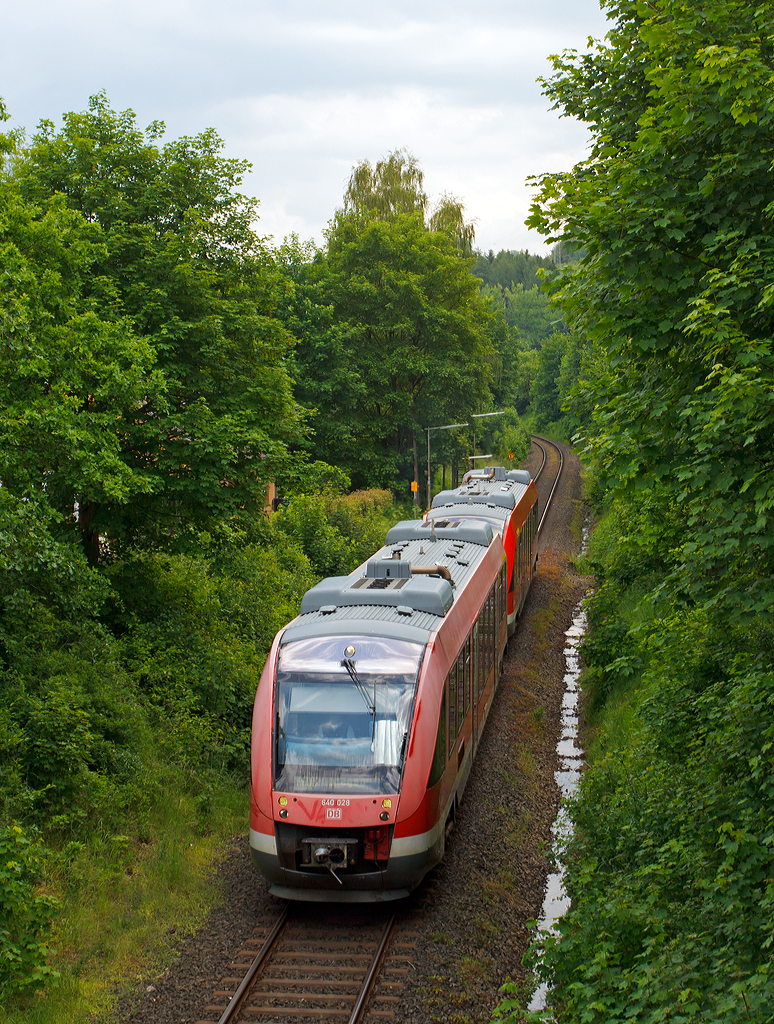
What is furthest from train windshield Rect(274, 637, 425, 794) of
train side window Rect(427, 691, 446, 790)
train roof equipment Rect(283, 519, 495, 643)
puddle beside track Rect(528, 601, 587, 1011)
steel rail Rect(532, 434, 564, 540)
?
steel rail Rect(532, 434, 564, 540)

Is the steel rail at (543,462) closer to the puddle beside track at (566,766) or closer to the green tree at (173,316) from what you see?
the puddle beside track at (566,766)

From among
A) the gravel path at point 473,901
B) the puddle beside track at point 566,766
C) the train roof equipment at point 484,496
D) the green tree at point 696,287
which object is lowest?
the puddle beside track at point 566,766

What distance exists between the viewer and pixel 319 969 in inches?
333

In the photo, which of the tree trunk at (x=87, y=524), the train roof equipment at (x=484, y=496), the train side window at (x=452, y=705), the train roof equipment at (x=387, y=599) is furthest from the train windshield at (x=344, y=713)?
the train roof equipment at (x=484, y=496)

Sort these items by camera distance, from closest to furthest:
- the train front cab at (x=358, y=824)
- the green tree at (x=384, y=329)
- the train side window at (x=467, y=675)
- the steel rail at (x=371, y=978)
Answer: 1. the steel rail at (x=371, y=978)
2. the train front cab at (x=358, y=824)
3. the train side window at (x=467, y=675)
4. the green tree at (x=384, y=329)

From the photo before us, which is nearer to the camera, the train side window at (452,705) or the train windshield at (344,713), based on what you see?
the train windshield at (344,713)

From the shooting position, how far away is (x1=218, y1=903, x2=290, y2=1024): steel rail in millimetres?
7738

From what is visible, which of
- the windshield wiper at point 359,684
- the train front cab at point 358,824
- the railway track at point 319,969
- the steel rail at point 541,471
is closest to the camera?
the railway track at point 319,969

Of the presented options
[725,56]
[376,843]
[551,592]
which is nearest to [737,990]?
[376,843]

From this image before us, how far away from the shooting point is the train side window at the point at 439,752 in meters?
9.40

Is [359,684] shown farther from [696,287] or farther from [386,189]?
[386,189]

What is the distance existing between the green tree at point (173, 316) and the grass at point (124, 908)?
5.76 metres

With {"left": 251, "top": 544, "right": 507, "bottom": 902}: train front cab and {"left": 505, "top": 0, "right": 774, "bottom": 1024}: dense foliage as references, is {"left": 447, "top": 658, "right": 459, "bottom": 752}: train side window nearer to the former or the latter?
{"left": 251, "top": 544, "right": 507, "bottom": 902}: train front cab

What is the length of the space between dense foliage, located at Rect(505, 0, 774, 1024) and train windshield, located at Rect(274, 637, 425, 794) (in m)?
2.35
